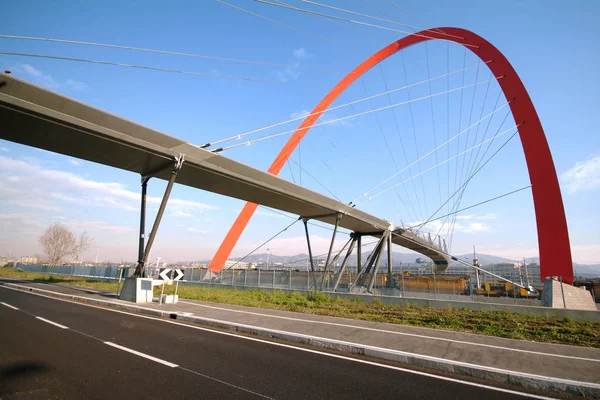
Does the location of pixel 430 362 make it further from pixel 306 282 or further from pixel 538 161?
pixel 538 161

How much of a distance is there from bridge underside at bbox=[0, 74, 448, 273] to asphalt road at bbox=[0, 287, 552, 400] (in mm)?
8291

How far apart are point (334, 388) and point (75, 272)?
Answer: 51200 millimetres

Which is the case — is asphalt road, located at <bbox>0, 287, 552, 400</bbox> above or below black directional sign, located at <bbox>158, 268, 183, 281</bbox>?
below

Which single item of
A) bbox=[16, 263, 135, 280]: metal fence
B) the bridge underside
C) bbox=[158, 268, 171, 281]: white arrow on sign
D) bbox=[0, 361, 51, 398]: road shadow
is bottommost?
bbox=[16, 263, 135, 280]: metal fence

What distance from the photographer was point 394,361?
6871 mm

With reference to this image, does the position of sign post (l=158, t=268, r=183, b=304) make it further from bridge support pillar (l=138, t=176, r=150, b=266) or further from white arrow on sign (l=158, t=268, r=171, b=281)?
bridge support pillar (l=138, t=176, r=150, b=266)

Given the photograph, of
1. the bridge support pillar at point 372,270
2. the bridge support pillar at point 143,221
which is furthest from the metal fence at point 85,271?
the bridge support pillar at point 372,270

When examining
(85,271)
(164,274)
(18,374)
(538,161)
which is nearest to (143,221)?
(164,274)

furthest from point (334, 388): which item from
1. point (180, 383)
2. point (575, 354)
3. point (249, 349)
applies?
point (575, 354)

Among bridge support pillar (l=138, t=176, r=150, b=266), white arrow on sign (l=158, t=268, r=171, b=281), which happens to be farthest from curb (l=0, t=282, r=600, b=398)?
bridge support pillar (l=138, t=176, r=150, b=266)

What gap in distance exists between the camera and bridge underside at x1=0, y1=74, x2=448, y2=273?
12.2m

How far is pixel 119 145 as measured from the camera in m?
14.9

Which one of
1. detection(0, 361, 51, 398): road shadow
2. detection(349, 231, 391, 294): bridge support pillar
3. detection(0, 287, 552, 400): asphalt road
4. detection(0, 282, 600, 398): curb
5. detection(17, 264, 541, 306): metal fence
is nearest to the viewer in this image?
detection(0, 361, 51, 398): road shadow

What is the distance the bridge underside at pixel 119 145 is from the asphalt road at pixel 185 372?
27.2 ft
